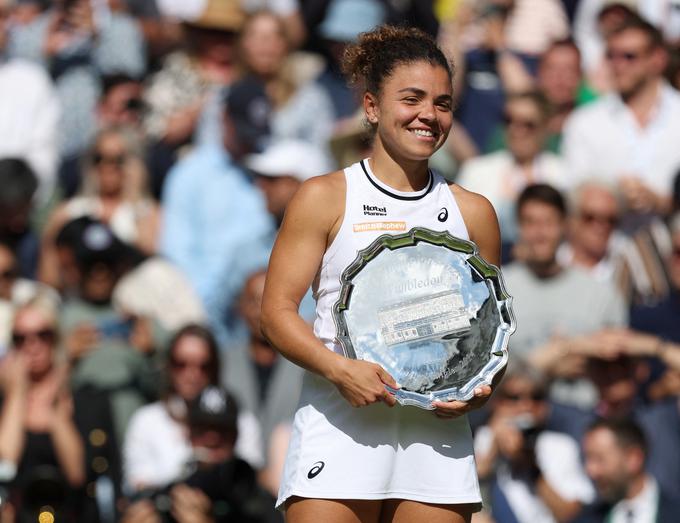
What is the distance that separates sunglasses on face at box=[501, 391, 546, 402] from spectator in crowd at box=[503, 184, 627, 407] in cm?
23

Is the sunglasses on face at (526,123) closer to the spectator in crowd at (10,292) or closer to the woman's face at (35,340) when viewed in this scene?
the spectator in crowd at (10,292)

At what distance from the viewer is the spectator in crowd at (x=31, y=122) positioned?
31.3 ft

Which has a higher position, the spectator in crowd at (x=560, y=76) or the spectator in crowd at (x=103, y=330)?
the spectator in crowd at (x=560, y=76)

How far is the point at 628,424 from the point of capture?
736 centimetres

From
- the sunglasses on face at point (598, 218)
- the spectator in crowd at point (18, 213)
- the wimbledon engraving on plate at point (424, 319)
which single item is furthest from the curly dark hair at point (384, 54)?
the spectator in crowd at point (18, 213)

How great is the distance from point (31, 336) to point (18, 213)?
59.1 inches

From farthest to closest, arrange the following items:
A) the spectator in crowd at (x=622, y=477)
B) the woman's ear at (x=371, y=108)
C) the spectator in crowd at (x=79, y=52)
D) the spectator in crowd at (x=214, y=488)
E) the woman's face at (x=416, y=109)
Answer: the spectator in crowd at (x=79, y=52) < the spectator in crowd at (x=622, y=477) < the spectator in crowd at (x=214, y=488) < the woman's ear at (x=371, y=108) < the woman's face at (x=416, y=109)

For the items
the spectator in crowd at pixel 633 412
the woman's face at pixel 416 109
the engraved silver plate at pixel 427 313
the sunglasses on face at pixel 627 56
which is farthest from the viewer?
the sunglasses on face at pixel 627 56

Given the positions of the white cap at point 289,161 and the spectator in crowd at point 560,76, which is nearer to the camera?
the white cap at point 289,161

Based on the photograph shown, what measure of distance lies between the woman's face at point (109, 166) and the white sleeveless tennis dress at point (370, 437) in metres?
5.17

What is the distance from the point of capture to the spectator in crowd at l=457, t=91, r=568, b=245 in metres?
8.97

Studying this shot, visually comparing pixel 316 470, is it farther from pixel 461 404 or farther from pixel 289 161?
pixel 289 161

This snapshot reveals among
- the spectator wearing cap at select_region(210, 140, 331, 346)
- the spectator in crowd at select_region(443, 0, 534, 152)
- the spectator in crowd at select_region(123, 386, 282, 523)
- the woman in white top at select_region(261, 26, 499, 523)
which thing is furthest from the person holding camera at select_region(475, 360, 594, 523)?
the woman in white top at select_region(261, 26, 499, 523)

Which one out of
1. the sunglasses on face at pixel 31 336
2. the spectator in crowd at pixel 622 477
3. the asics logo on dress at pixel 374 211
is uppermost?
the sunglasses on face at pixel 31 336
